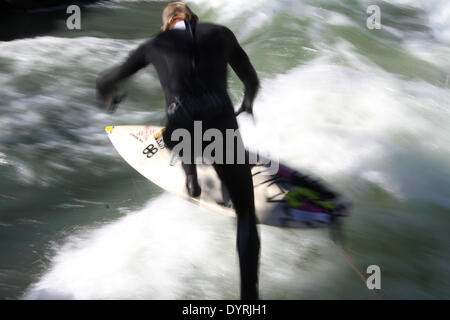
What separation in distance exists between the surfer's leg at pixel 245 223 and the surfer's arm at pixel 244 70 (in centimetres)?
61

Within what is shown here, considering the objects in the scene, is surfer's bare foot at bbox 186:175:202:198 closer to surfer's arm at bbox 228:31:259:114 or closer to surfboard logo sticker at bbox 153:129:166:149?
surfer's arm at bbox 228:31:259:114

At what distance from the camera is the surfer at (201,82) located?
218cm

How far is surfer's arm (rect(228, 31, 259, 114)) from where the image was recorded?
240 cm

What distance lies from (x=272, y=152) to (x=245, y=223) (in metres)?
2.60

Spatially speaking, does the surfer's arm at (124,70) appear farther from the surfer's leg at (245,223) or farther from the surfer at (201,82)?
the surfer's leg at (245,223)

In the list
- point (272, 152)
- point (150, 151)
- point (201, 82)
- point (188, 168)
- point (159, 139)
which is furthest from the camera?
point (272, 152)

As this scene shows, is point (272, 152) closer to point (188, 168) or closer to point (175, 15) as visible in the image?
point (188, 168)

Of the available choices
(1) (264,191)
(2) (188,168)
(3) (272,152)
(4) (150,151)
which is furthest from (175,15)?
(3) (272,152)

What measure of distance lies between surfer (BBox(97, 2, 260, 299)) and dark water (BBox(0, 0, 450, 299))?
34.7 inches

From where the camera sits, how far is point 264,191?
342cm

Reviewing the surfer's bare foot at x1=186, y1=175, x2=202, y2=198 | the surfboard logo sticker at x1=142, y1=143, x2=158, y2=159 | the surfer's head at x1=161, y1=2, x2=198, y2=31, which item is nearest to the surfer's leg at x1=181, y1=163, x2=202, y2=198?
the surfer's bare foot at x1=186, y1=175, x2=202, y2=198

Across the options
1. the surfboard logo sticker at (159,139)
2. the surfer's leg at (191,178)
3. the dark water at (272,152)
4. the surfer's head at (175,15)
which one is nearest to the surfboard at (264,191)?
the surfboard logo sticker at (159,139)

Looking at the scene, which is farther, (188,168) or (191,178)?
(191,178)

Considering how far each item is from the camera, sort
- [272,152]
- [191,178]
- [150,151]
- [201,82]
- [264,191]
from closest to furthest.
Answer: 1. [201,82]
2. [191,178]
3. [264,191]
4. [150,151]
5. [272,152]
